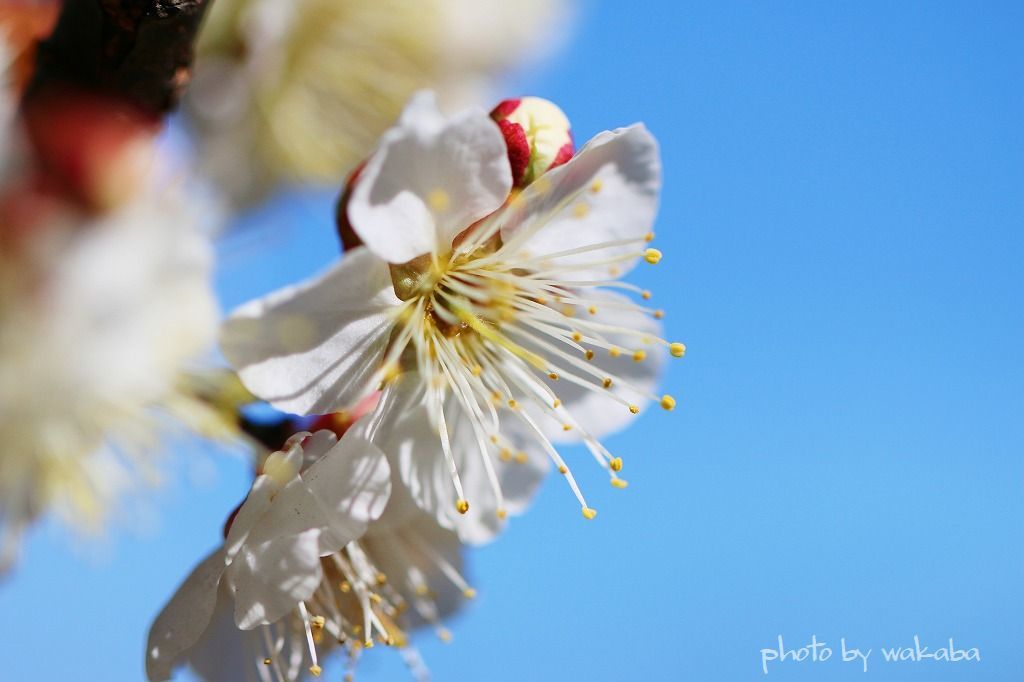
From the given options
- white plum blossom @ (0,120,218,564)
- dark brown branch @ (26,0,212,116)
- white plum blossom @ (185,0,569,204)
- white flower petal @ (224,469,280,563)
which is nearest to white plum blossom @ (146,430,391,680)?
white flower petal @ (224,469,280,563)

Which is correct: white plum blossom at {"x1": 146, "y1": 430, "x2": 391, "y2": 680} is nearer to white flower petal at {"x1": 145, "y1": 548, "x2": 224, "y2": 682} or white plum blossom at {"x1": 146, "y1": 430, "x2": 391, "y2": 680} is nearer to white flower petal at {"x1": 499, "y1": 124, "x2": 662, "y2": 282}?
white flower petal at {"x1": 145, "y1": 548, "x2": 224, "y2": 682}

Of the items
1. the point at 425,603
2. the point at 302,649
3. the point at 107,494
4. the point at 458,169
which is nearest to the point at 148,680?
the point at 302,649

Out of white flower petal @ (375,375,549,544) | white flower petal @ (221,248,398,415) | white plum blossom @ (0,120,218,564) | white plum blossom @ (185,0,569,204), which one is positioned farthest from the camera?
white plum blossom @ (185,0,569,204)

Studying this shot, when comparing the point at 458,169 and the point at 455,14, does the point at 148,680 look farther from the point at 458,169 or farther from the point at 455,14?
the point at 455,14

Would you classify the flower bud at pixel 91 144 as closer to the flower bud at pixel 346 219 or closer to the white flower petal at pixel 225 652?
the flower bud at pixel 346 219

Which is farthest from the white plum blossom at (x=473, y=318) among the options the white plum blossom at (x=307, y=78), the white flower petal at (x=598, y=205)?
the white plum blossom at (x=307, y=78)

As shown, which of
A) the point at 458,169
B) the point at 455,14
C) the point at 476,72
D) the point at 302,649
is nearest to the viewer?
the point at 458,169

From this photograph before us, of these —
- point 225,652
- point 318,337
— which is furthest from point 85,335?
point 318,337

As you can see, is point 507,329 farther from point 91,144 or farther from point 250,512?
point 91,144
